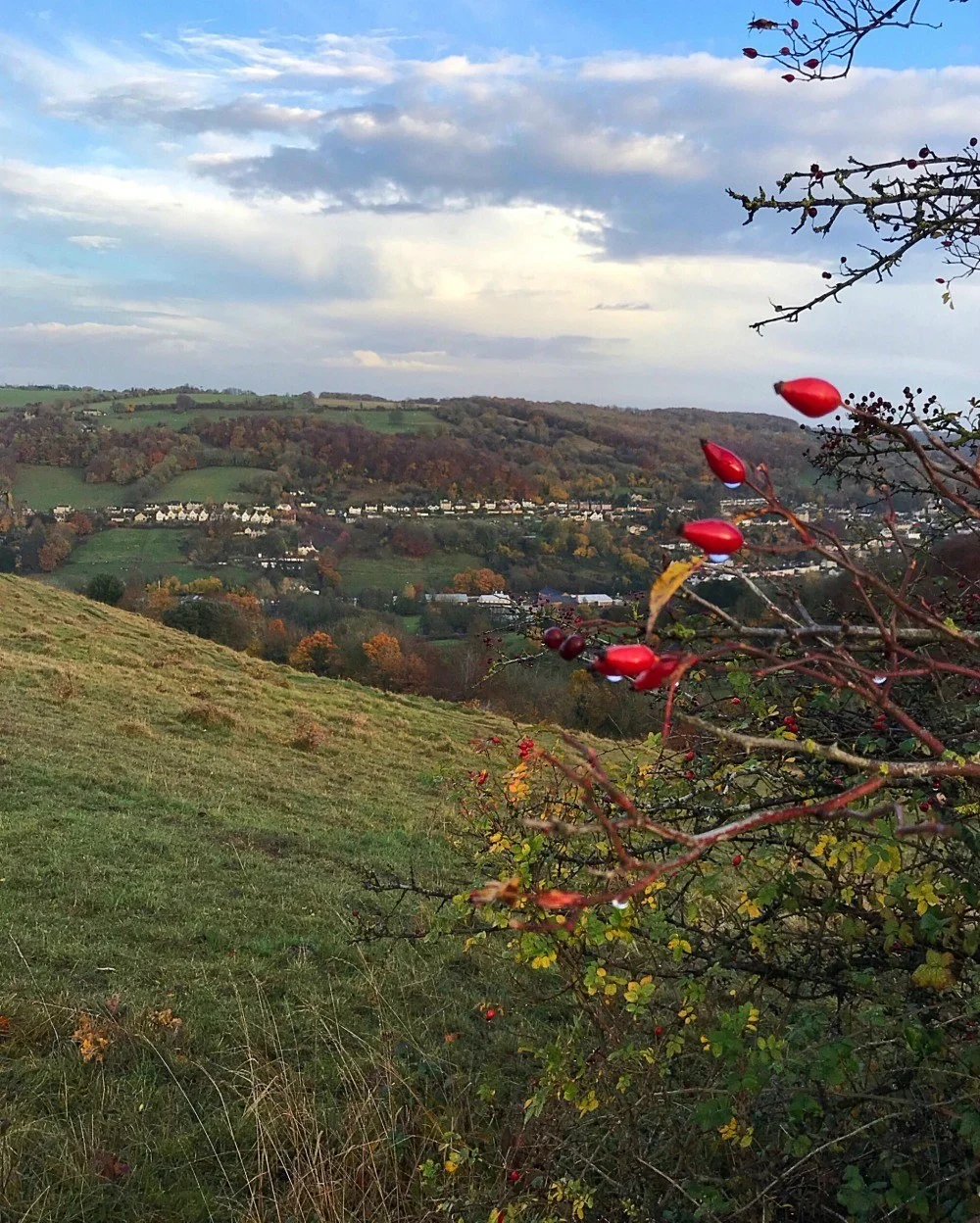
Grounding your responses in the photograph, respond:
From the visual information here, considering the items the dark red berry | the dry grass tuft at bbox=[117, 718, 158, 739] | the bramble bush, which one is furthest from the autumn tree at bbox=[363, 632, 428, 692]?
the dark red berry

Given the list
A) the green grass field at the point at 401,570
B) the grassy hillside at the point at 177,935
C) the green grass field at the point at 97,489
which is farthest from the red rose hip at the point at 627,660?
the green grass field at the point at 97,489

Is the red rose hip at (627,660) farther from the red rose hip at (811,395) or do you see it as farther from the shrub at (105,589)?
the shrub at (105,589)

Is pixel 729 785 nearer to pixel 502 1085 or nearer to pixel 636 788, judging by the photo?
pixel 636 788

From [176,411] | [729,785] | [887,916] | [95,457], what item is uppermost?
[176,411]

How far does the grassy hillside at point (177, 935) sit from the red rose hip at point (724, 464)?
312 centimetres

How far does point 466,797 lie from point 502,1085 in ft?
5.02

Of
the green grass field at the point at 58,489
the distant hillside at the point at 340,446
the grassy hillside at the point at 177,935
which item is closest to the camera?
the grassy hillside at the point at 177,935

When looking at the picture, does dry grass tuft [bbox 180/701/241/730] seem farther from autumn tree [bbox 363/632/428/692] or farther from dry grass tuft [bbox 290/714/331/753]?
autumn tree [bbox 363/632/428/692]

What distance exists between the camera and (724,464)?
3.15ft

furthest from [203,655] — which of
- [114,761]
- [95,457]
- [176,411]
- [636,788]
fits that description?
[176,411]

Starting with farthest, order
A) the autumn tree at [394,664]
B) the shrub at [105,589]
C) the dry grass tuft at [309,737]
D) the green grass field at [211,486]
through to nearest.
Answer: the green grass field at [211,486] < the shrub at [105,589] < the autumn tree at [394,664] < the dry grass tuft at [309,737]

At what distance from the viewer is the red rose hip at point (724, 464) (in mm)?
952

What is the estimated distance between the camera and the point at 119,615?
23.1 meters

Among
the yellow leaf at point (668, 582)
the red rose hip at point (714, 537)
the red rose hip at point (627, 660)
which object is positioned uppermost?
the red rose hip at point (714, 537)
